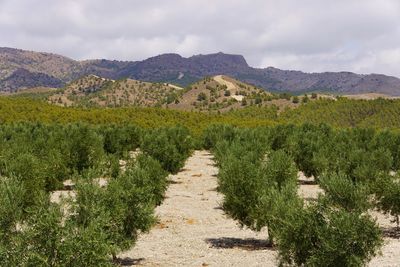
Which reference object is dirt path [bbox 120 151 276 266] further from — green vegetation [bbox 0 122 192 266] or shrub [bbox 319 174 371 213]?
shrub [bbox 319 174 371 213]

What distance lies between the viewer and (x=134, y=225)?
87.9ft

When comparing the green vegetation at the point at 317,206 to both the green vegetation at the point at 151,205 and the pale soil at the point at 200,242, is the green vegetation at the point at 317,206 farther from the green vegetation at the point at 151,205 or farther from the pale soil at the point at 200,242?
the pale soil at the point at 200,242

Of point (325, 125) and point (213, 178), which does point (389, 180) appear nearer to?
point (213, 178)

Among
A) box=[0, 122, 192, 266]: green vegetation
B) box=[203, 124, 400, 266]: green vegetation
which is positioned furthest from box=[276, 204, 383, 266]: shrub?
box=[0, 122, 192, 266]: green vegetation

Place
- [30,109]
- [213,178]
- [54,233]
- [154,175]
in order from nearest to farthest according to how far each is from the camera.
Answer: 1. [54,233]
2. [154,175]
3. [213,178]
4. [30,109]

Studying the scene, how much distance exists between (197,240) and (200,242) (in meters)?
0.72

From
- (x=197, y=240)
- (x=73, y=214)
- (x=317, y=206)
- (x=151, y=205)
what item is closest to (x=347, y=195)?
(x=317, y=206)

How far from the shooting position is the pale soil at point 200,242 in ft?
93.8

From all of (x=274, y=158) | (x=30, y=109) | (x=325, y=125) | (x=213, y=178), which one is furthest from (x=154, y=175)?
(x=30, y=109)

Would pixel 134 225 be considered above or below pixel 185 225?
above

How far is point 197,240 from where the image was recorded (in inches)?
1356

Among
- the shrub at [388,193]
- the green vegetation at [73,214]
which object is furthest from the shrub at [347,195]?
the green vegetation at [73,214]

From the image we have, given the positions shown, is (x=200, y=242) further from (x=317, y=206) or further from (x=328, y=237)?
(x=328, y=237)

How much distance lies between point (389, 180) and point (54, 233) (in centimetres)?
2601
